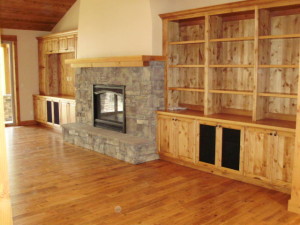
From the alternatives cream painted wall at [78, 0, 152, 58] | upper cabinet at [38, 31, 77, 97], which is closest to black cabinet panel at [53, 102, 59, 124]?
upper cabinet at [38, 31, 77, 97]

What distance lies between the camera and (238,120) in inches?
177

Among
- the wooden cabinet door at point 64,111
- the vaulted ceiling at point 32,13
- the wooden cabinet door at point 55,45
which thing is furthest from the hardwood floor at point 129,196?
the vaulted ceiling at point 32,13

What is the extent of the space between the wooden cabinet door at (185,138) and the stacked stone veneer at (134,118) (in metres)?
0.48

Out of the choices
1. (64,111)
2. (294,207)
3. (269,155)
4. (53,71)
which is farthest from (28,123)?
(294,207)

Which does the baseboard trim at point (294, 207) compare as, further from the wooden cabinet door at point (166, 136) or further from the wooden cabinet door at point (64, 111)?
the wooden cabinet door at point (64, 111)

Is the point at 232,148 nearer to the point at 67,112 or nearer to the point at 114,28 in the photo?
the point at 114,28

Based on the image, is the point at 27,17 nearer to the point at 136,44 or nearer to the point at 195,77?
the point at 136,44

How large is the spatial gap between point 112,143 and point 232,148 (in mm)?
2116

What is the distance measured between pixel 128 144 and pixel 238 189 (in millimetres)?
1906

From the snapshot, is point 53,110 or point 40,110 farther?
point 40,110

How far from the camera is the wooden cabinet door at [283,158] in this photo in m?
3.90

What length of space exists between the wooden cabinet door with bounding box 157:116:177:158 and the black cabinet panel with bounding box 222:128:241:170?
95cm

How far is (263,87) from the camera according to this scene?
14.9ft

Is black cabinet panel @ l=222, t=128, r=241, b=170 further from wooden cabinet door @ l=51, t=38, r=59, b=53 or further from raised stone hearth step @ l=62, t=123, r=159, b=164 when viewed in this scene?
wooden cabinet door @ l=51, t=38, r=59, b=53
